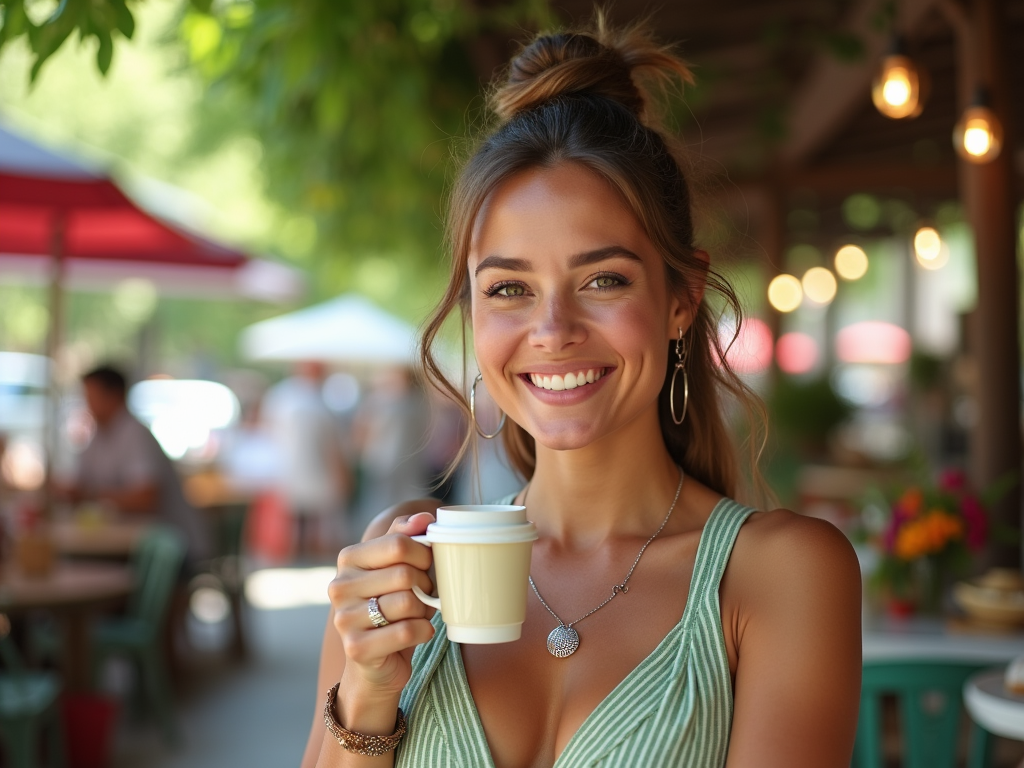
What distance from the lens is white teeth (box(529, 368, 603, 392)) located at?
1828 mm

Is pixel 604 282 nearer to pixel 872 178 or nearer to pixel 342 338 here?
pixel 872 178

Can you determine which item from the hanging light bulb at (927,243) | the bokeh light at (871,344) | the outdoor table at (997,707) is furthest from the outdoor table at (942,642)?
the bokeh light at (871,344)

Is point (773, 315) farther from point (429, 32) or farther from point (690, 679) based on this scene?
point (690, 679)

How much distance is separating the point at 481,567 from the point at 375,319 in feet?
47.0

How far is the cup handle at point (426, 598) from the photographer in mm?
1562

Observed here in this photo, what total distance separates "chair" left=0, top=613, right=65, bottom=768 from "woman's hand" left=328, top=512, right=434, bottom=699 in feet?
12.8

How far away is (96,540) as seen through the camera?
696 centimetres

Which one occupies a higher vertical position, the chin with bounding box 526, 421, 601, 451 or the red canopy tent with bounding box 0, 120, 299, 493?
the red canopy tent with bounding box 0, 120, 299, 493

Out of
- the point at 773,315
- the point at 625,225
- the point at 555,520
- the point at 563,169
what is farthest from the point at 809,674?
the point at 773,315

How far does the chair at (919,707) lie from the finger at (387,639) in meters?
2.17

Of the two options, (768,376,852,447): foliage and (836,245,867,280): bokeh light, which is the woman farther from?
(836,245,867,280): bokeh light

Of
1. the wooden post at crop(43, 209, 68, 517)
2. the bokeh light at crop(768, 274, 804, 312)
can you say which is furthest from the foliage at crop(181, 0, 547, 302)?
the bokeh light at crop(768, 274, 804, 312)

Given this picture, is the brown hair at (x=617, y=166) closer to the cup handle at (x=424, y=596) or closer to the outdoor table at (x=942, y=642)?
the cup handle at (x=424, y=596)

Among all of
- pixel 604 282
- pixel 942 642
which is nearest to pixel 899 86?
pixel 942 642
